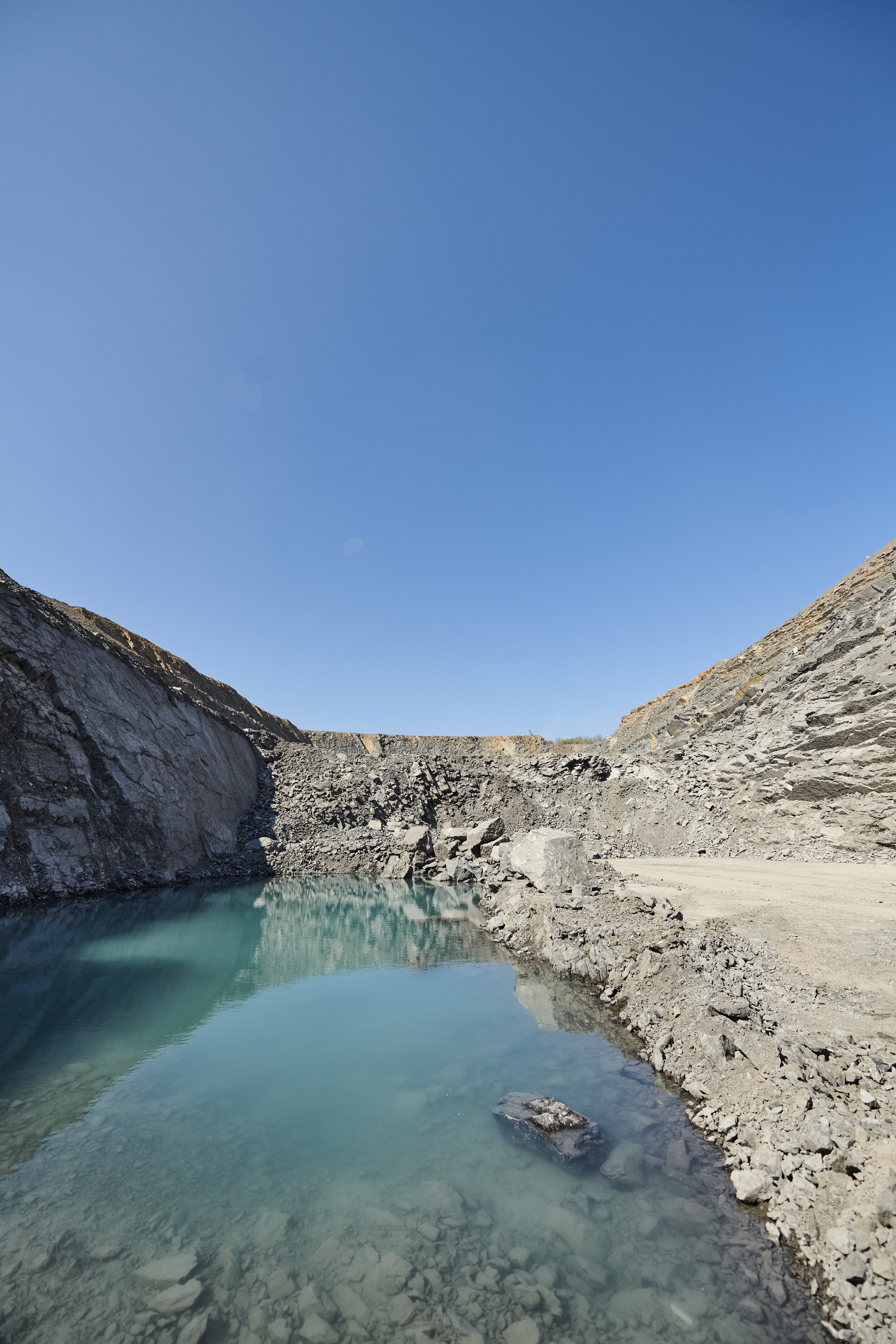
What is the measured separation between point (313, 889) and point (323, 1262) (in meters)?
17.9

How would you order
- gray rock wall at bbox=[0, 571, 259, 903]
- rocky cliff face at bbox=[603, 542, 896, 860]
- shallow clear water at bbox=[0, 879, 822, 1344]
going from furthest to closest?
gray rock wall at bbox=[0, 571, 259, 903] < rocky cliff face at bbox=[603, 542, 896, 860] < shallow clear water at bbox=[0, 879, 822, 1344]

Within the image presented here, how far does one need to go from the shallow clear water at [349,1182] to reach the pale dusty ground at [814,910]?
2854mm

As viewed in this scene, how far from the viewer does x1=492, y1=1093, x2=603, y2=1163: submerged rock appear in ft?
16.1

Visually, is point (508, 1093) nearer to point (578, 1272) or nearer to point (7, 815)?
point (578, 1272)

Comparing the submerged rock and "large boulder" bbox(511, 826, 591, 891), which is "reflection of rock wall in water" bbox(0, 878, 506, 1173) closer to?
"large boulder" bbox(511, 826, 591, 891)

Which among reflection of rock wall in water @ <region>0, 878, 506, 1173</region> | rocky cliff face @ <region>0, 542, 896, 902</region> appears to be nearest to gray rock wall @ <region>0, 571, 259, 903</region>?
rocky cliff face @ <region>0, 542, 896, 902</region>

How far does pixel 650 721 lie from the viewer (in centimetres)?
3412

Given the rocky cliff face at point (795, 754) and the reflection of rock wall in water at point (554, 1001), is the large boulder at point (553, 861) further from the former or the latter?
the rocky cliff face at point (795, 754)

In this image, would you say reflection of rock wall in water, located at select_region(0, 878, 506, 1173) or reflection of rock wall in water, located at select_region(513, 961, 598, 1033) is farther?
reflection of rock wall in water, located at select_region(513, 961, 598, 1033)

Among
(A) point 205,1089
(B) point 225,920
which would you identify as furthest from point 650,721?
(A) point 205,1089

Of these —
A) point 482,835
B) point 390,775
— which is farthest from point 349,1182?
point 390,775

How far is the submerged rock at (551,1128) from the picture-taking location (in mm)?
4922

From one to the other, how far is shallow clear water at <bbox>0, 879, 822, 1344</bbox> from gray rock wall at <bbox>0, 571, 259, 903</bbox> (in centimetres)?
818

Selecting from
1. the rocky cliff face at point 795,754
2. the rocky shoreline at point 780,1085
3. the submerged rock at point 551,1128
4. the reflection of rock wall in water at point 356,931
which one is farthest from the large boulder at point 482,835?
the submerged rock at point 551,1128
